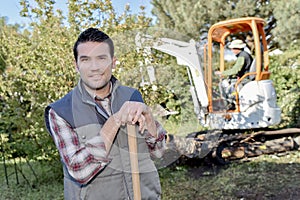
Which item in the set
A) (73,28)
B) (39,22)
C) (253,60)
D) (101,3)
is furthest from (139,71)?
(253,60)

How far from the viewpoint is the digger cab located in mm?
5402

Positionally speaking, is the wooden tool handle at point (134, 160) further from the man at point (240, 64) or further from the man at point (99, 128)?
the man at point (240, 64)

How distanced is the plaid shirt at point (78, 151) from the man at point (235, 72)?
450 centimetres

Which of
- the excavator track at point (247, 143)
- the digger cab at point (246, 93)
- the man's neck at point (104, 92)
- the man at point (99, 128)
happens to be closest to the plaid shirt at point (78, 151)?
the man at point (99, 128)

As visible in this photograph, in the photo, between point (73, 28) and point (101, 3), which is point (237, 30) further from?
point (101, 3)

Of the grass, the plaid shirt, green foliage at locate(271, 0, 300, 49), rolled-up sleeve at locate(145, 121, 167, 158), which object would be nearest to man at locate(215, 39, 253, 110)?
the grass

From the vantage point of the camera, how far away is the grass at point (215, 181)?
4.05 metres

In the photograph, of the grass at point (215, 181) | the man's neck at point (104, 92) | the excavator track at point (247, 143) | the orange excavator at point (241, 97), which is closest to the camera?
the man's neck at point (104, 92)

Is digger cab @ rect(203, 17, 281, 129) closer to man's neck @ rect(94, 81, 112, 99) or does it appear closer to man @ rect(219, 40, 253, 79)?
man @ rect(219, 40, 253, 79)

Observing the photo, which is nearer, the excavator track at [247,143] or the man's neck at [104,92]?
the man's neck at [104,92]

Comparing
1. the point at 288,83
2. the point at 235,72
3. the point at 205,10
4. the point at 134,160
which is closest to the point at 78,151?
the point at 134,160

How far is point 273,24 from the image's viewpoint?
35.8 ft

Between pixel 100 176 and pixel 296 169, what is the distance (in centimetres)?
426

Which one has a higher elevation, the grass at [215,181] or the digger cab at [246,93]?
the digger cab at [246,93]
